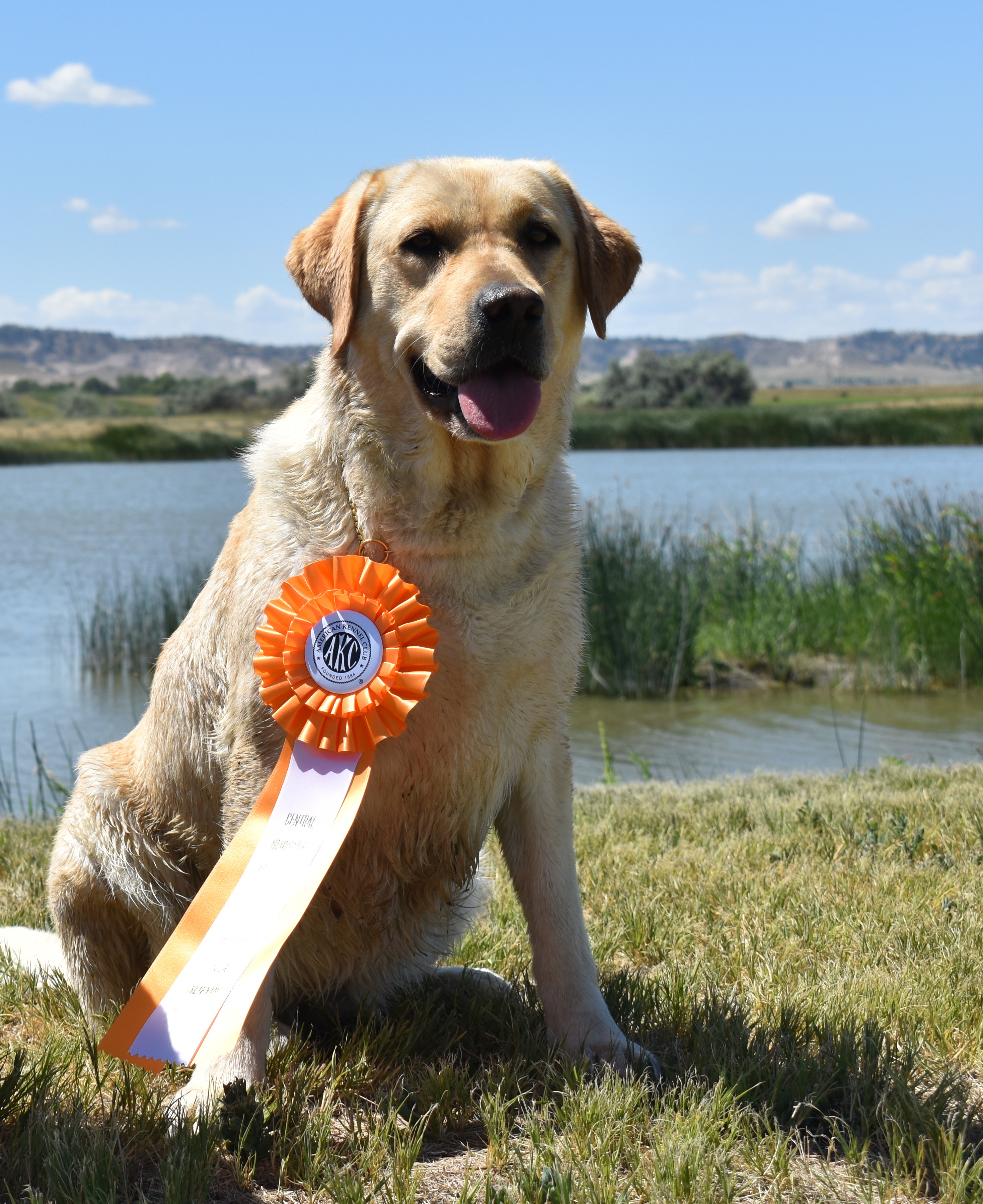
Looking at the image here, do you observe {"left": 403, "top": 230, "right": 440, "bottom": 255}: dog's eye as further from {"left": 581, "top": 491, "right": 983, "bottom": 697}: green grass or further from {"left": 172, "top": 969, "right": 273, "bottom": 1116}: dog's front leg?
A: {"left": 581, "top": 491, "right": 983, "bottom": 697}: green grass

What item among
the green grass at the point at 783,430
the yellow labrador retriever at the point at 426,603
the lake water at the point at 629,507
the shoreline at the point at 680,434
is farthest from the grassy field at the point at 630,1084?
the shoreline at the point at 680,434

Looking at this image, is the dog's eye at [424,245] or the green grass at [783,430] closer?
the dog's eye at [424,245]

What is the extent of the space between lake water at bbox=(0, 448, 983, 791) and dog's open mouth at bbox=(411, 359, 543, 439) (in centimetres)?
524

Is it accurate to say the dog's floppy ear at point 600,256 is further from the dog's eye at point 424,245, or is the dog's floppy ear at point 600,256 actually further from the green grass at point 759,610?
the green grass at point 759,610

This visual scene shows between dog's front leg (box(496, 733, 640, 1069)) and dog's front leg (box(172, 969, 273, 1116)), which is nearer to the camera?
dog's front leg (box(172, 969, 273, 1116))

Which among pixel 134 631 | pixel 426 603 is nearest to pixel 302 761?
pixel 426 603

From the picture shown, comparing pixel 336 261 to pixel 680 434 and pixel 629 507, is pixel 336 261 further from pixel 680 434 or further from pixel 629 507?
pixel 680 434

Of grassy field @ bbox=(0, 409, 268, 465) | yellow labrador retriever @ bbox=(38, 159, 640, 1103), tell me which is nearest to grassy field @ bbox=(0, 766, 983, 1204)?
yellow labrador retriever @ bbox=(38, 159, 640, 1103)

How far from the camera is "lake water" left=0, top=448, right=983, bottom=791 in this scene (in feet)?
27.9

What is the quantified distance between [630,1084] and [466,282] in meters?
1.75

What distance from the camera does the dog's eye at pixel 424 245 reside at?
2.58 meters

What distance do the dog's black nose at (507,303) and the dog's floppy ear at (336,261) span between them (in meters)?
0.41

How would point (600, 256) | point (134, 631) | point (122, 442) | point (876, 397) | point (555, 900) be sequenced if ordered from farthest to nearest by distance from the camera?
point (876, 397) < point (122, 442) < point (134, 631) < point (600, 256) < point (555, 900)

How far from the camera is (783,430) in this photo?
135ft
